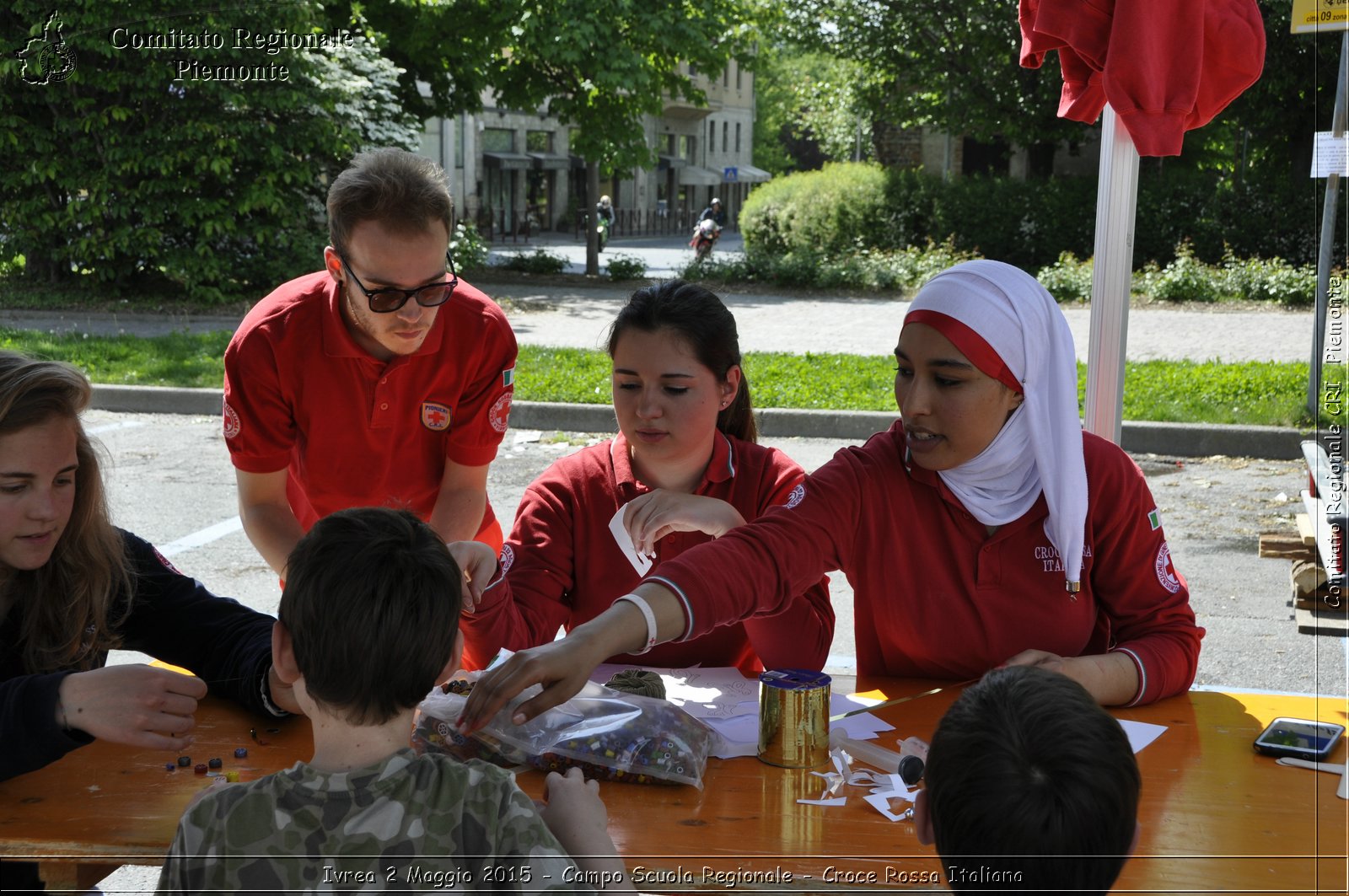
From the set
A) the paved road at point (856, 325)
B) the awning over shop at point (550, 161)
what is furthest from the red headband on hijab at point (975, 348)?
the awning over shop at point (550, 161)

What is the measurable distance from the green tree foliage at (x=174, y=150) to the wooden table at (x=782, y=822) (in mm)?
12808

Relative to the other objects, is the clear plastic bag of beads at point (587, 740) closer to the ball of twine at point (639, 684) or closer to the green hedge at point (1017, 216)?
the ball of twine at point (639, 684)

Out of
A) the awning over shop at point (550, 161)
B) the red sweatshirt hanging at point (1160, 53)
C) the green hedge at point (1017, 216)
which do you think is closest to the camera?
the red sweatshirt hanging at point (1160, 53)

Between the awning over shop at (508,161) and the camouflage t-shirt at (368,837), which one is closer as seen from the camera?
the camouflage t-shirt at (368,837)

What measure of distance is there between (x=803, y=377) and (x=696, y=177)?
46402 millimetres

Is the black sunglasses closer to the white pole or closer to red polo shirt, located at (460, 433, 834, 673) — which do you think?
red polo shirt, located at (460, 433, 834, 673)

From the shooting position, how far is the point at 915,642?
8.62ft

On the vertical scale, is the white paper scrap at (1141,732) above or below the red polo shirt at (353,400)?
below

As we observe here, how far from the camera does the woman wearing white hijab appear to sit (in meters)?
2.49

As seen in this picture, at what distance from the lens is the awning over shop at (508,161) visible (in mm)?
42000

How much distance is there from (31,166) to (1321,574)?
14488 mm

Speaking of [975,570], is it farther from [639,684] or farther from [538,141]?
[538,141]

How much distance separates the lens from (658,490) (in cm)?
279

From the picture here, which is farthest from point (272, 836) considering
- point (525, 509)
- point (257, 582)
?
point (257, 582)
